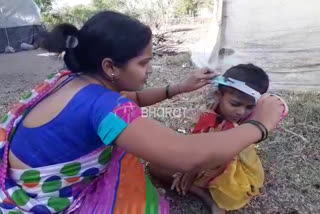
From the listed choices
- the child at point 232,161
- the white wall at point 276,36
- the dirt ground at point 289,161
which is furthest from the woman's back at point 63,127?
the white wall at point 276,36

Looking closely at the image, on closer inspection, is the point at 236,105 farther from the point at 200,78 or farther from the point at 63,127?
the point at 63,127

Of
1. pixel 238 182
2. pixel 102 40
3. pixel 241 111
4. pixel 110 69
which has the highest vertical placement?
pixel 102 40

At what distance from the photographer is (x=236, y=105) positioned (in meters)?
1.55

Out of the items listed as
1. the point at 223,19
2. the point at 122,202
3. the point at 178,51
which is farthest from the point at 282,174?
the point at 178,51

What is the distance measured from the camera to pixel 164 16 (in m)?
9.54

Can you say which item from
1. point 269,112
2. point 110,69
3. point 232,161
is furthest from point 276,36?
point 110,69

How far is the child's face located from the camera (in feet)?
5.02

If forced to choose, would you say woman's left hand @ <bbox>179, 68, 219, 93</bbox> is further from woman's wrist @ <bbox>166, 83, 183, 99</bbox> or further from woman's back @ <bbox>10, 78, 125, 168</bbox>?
woman's back @ <bbox>10, 78, 125, 168</bbox>

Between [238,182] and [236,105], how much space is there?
0.32 metres

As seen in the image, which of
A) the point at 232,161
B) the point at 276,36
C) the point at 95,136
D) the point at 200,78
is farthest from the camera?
the point at 276,36

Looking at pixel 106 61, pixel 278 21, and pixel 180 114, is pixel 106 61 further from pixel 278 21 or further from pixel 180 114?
pixel 278 21

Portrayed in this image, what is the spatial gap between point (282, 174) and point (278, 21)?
1.77 meters

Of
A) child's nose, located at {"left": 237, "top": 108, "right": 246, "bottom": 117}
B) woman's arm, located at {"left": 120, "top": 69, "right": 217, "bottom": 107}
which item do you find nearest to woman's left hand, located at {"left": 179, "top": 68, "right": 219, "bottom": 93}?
woman's arm, located at {"left": 120, "top": 69, "right": 217, "bottom": 107}

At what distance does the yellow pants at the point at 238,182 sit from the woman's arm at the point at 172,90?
14.6 inches
